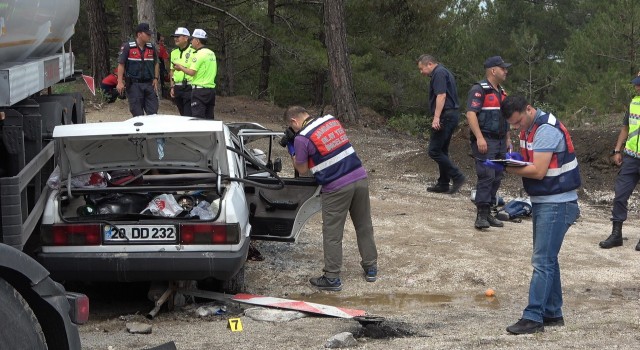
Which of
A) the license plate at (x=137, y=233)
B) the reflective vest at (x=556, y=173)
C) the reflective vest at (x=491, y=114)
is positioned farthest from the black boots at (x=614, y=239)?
the license plate at (x=137, y=233)

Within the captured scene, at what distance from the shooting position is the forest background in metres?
27.1

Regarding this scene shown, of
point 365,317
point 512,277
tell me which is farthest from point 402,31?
point 365,317

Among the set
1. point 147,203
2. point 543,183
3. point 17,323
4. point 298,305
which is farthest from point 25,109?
point 543,183

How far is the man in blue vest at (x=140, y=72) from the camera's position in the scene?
14.3m

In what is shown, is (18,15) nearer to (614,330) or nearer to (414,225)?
(614,330)

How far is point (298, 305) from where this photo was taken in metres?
8.12

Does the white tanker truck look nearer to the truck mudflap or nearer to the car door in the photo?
the truck mudflap

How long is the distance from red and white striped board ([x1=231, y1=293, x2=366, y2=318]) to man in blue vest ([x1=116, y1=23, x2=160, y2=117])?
6.71 metres

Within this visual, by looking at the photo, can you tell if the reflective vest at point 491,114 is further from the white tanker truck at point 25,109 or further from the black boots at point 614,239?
the white tanker truck at point 25,109

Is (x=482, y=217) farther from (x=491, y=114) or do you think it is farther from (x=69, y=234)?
(x=69, y=234)

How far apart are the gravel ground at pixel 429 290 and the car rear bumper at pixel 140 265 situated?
42 cm

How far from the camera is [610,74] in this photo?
95.0ft

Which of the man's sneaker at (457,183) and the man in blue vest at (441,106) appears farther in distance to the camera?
the man's sneaker at (457,183)

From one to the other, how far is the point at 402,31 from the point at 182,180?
21.2 metres
